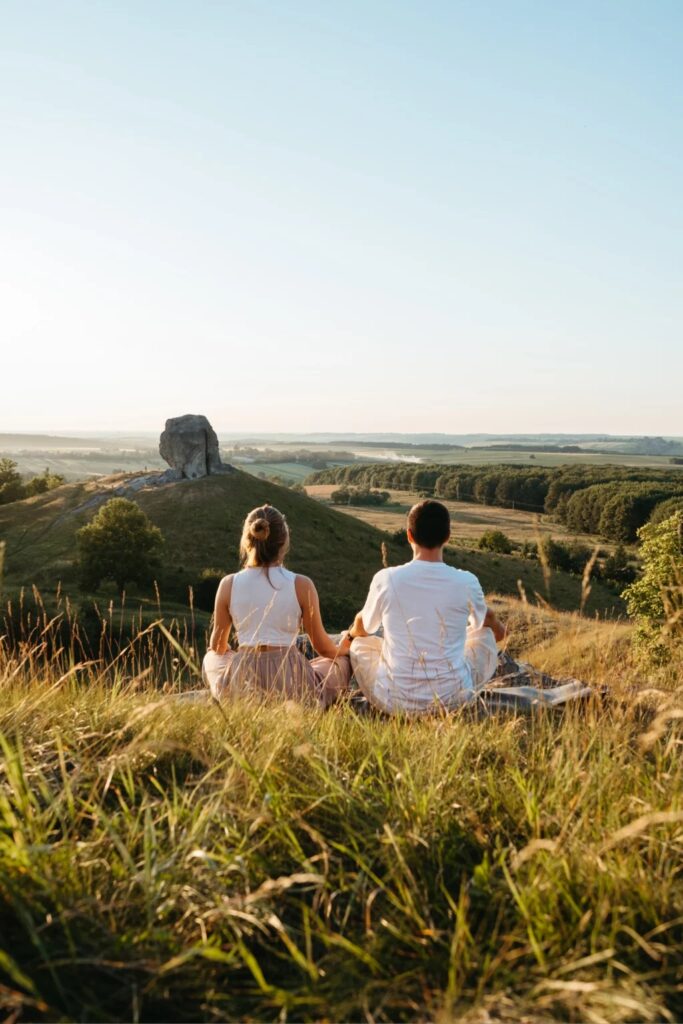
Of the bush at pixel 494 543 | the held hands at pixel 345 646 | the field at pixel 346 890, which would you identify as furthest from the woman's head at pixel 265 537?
the bush at pixel 494 543

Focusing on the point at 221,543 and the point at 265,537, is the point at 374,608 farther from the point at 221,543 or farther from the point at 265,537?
the point at 221,543

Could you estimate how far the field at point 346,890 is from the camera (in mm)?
2418

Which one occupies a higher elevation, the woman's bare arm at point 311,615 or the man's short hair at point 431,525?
the man's short hair at point 431,525

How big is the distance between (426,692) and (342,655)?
1010 millimetres

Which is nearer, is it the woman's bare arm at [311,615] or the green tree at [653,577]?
the woman's bare arm at [311,615]

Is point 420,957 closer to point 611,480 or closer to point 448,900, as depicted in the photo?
point 448,900

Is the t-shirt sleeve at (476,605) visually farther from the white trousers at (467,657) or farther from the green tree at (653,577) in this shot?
the green tree at (653,577)

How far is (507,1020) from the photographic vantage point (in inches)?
90.8

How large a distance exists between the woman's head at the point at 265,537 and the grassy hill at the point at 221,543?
39.8 metres

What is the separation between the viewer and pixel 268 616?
6090 mm

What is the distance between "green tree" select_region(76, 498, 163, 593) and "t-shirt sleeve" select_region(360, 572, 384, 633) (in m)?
40.2

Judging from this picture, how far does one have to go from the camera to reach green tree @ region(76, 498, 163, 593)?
1732 inches

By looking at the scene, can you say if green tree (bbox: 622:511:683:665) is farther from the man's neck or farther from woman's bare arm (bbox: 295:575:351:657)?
the man's neck

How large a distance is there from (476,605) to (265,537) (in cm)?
167
